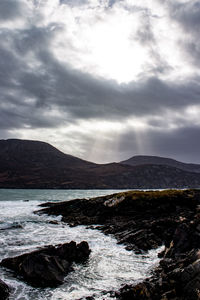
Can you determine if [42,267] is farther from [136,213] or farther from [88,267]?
[136,213]

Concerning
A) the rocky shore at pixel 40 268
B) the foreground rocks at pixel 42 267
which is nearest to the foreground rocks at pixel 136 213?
the foreground rocks at pixel 42 267

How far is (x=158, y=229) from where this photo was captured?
28797mm

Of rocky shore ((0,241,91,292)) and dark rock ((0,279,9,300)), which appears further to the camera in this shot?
rocky shore ((0,241,91,292))

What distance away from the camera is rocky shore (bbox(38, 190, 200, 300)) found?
12594 mm

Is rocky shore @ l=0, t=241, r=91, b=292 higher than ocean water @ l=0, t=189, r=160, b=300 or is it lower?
higher

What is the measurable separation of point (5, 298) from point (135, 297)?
7.67m

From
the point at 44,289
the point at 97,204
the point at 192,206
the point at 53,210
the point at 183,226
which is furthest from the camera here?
the point at 53,210

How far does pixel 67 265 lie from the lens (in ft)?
57.6

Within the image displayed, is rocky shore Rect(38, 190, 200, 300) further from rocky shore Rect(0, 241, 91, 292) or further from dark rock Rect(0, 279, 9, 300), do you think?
dark rock Rect(0, 279, 9, 300)

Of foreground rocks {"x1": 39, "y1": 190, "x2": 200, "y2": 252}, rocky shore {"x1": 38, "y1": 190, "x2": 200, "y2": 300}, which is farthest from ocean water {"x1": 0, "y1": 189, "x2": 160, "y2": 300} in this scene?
foreground rocks {"x1": 39, "y1": 190, "x2": 200, "y2": 252}

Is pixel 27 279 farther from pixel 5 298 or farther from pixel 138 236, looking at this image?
pixel 138 236

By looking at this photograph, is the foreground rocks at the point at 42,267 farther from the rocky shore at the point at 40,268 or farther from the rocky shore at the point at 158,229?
the rocky shore at the point at 158,229

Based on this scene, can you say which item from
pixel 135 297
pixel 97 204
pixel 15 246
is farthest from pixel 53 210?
pixel 135 297

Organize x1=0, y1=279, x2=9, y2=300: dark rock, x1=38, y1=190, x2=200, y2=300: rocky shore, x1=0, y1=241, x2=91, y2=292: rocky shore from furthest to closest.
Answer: x1=0, y1=241, x2=91, y2=292: rocky shore, x1=0, y1=279, x2=9, y2=300: dark rock, x1=38, y1=190, x2=200, y2=300: rocky shore
